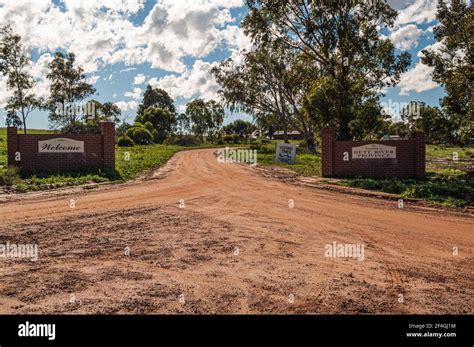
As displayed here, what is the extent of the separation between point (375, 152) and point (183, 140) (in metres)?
61.0

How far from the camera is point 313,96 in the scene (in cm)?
2386

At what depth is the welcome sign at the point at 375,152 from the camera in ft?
61.9

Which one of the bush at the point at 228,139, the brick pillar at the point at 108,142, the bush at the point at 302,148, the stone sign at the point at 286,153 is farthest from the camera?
the bush at the point at 228,139

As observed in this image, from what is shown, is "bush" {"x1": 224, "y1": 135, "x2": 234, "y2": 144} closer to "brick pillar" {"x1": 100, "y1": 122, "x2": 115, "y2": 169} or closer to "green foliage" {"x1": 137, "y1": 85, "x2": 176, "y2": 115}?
"green foliage" {"x1": 137, "y1": 85, "x2": 176, "y2": 115}

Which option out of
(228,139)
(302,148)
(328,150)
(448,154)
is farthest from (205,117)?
(328,150)

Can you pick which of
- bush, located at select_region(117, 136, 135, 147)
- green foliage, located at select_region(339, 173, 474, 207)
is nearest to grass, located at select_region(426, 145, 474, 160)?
green foliage, located at select_region(339, 173, 474, 207)

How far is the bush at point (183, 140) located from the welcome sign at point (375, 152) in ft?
187

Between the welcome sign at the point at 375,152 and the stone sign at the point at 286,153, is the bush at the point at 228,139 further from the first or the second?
the welcome sign at the point at 375,152

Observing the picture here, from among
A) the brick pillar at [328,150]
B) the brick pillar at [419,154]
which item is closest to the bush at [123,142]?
the brick pillar at [328,150]

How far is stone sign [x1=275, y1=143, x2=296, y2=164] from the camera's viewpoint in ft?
91.9

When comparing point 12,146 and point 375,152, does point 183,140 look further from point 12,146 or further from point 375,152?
point 375,152

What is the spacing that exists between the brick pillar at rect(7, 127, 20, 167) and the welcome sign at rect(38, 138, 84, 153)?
1.02 metres

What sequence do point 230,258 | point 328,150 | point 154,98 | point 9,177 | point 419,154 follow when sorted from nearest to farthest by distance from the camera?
point 230,258, point 9,177, point 419,154, point 328,150, point 154,98

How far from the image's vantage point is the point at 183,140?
77.1 meters
